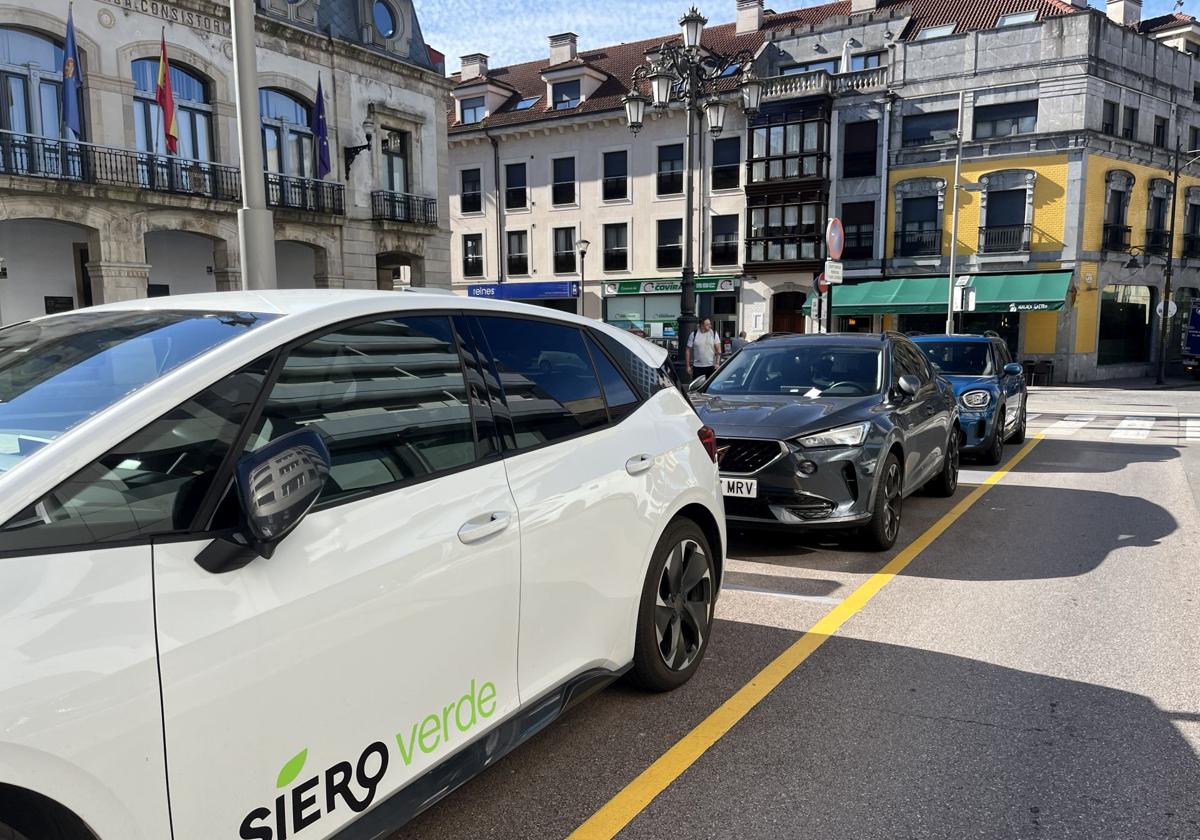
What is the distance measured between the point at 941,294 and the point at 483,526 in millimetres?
31998

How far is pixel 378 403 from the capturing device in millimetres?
2434

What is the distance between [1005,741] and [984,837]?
2.44 feet

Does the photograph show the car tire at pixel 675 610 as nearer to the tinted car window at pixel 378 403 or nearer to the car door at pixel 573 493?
the car door at pixel 573 493

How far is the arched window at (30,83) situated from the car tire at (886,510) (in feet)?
60.4

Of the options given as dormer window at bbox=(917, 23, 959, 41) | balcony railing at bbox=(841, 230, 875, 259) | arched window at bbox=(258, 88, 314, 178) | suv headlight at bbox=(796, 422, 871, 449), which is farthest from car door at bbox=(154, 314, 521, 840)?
dormer window at bbox=(917, 23, 959, 41)

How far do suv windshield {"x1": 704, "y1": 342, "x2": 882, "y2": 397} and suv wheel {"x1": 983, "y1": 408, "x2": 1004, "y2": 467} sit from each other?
409cm

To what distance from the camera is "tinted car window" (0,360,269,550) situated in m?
1.64

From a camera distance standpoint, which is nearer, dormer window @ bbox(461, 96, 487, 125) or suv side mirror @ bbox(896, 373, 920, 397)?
suv side mirror @ bbox(896, 373, 920, 397)

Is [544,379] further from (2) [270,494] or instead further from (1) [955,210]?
(1) [955,210]

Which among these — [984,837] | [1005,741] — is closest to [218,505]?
[984,837]

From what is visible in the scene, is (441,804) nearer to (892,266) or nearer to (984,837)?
(984,837)

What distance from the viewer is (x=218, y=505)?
1.86 meters

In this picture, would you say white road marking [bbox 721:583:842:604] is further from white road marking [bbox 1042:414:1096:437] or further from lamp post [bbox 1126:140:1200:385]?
lamp post [bbox 1126:140:1200:385]

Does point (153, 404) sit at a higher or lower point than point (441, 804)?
higher
